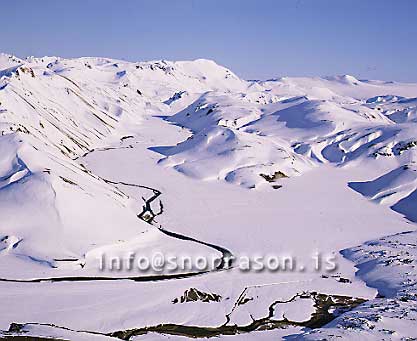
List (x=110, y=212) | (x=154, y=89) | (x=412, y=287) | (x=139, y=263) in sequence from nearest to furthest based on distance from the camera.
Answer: (x=412, y=287)
(x=139, y=263)
(x=110, y=212)
(x=154, y=89)

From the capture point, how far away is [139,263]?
3173 centimetres

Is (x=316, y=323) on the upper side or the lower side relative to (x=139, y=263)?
lower

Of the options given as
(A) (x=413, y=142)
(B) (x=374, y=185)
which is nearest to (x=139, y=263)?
(B) (x=374, y=185)

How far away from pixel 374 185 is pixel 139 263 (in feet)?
104

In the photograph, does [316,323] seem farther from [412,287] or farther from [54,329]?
[54,329]

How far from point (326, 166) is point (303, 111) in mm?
29620

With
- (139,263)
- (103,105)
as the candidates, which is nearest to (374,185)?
(139,263)

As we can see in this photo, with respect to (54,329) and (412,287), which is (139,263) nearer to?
(54,329)

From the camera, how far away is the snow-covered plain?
24.8 meters

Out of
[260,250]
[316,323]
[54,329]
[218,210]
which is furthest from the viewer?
[218,210]

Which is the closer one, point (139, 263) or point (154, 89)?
point (139, 263)

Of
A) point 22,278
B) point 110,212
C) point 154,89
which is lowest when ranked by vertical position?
point 22,278

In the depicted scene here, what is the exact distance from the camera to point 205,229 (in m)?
39.5

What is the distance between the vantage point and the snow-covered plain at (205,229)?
24844mm
